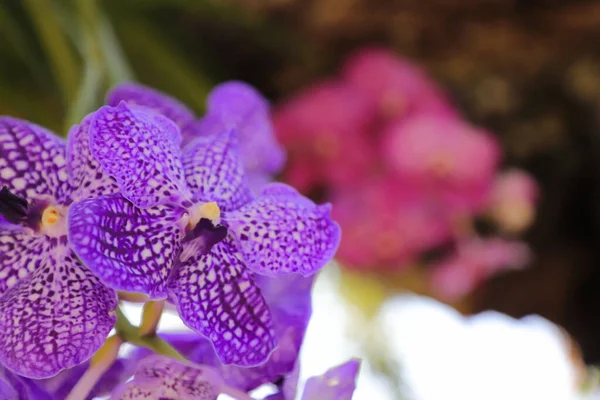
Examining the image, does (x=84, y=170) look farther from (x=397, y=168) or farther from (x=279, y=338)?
(x=397, y=168)

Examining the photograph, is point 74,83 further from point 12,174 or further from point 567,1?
point 567,1

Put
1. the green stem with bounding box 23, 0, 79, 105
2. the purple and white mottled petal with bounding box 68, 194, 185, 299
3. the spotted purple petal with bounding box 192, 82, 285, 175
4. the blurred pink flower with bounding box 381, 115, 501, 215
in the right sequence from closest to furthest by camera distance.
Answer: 1. the purple and white mottled petal with bounding box 68, 194, 185, 299
2. the spotted purple petal with bounding box 192, 82, 285, 175
3. the green stem with bounding box 23, 0, 79, 105
4. the blurred pink flower with bounding box 381, 115, 501, 215

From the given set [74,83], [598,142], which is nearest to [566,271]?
[598,142]

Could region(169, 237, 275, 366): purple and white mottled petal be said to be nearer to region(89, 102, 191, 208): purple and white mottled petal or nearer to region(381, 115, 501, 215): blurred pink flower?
region(89, 102, 191, 208): purple and white mottled petal

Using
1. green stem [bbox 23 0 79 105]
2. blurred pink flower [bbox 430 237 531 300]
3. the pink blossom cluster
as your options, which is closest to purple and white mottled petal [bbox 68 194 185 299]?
green stem [bbox 23 0 79 105]

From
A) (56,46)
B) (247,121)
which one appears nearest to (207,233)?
(247,121)

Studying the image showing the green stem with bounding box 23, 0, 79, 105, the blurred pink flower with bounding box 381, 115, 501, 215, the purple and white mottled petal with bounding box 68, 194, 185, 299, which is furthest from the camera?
the blurred pink flower with bounding box 381, 115, 501, 215

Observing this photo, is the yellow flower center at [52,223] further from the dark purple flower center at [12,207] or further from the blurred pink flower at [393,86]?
the blurred pink flower at [393,86]
